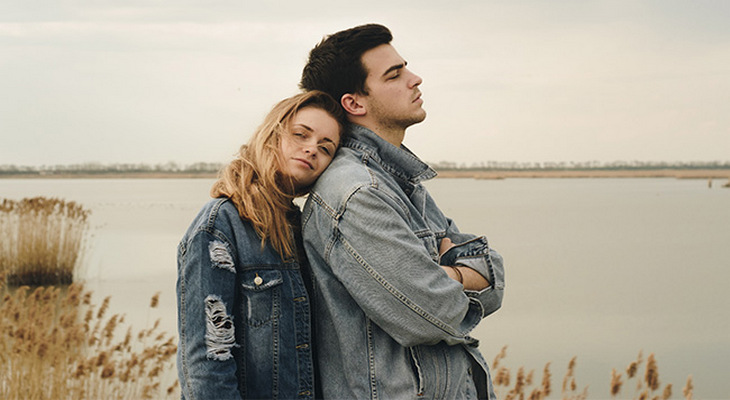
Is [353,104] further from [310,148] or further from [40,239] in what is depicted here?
[40,239]

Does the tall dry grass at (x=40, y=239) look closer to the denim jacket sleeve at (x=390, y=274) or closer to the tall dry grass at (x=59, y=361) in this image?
the tall dry grass at (x=59, y=361)

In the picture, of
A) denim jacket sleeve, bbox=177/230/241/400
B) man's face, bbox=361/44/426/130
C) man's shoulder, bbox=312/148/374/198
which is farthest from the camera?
man's face, bbox=361/44/426/130

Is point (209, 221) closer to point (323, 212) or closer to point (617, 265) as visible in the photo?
point (323, 212)

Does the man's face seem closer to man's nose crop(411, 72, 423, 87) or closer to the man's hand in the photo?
man's nose crop(411, 72, 423, 87)

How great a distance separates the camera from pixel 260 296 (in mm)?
1957

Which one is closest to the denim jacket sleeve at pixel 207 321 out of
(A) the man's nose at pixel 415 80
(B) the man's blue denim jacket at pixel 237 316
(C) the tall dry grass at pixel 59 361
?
(B) the man's blue denim jacket at pixel 237 316

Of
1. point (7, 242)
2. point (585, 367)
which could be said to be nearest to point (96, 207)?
point (7, 242)

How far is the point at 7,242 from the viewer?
29.3 ft

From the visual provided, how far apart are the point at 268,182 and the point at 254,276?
294 mm

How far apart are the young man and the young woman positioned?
10 cm

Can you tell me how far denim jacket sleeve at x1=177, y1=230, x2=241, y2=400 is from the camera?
1.82 metres

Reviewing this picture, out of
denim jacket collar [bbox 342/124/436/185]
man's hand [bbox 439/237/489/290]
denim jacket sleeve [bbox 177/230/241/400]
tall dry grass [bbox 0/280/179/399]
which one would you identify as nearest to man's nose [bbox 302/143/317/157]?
denim jacket collar [bbox 342/124/436/185]

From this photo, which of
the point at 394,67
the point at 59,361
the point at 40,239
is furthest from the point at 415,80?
→ the point at 40,239

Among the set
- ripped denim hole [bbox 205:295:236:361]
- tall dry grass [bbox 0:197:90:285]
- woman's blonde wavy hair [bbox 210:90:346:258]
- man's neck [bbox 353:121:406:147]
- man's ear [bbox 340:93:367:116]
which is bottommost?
ripped denim hole [bbox 205:295:236:361]
